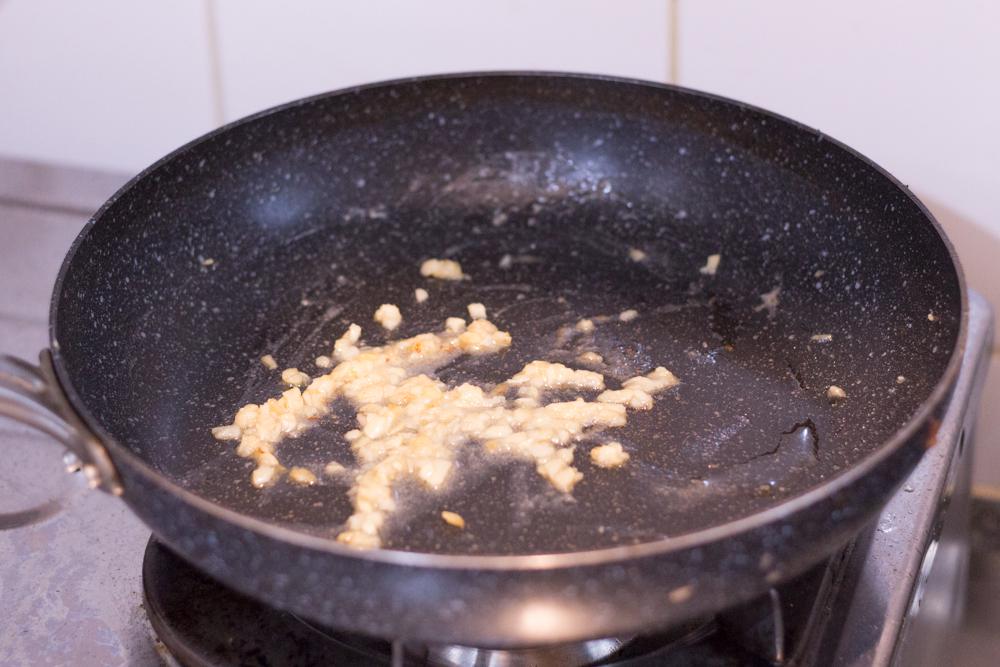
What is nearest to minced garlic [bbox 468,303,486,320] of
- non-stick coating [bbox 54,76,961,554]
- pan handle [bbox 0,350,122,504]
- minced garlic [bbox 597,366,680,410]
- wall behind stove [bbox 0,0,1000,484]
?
non-stick coating [bbox 54,76,961,554]

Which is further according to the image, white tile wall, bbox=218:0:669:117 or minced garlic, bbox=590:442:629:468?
white tile wall, bbox=218:0:669:117

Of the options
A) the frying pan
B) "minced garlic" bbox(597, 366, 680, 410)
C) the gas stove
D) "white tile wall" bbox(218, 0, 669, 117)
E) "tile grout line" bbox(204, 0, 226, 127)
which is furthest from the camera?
"tile grout line" bbox(204, 0, 226, 127)

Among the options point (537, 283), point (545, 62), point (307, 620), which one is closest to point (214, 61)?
point (545, 62)

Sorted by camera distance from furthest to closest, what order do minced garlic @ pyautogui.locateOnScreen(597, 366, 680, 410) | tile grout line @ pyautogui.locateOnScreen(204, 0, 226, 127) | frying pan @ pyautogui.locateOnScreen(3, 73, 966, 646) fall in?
tile grout line @ pyautogui.locateOnScreen(204, 0, 226, 127)
minced garlic @ pyautogui.locateOnScreen(597, 366, 680, 410)
frying pan @ pyautogui.locateOnScreen(3, 73, 966, 646)

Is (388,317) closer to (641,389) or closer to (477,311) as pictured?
(477,311)

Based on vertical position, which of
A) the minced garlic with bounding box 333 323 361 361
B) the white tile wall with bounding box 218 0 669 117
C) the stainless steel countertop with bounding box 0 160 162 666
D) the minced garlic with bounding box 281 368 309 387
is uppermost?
the white tile wall with bounding box 218 0 669 117

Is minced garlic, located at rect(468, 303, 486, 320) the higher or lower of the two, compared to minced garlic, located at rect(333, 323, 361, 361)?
higher

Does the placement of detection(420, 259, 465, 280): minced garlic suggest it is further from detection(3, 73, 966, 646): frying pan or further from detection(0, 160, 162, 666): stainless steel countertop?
detection(0, 160, 162, 666): stainless steel countertop
